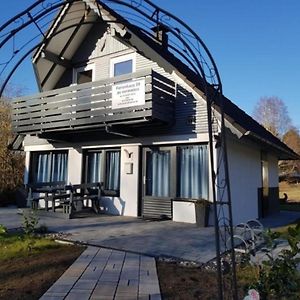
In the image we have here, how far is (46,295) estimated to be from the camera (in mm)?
4340

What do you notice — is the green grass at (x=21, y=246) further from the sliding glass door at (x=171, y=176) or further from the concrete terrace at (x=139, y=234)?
the sliding glass door at (x=171, y=176)

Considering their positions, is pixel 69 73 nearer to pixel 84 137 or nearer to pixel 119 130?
Answer: pixel 84 137

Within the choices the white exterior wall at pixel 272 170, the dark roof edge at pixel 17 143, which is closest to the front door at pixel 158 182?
the white exterior wall at pixel 272 170

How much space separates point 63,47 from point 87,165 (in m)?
4.99

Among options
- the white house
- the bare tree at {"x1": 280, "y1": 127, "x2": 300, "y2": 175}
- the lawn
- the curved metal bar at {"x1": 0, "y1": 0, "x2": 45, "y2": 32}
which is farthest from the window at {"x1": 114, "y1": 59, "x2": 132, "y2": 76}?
the bare tree at {"x1": 280, "y1": 127, "x2": 300, "y2": 175}

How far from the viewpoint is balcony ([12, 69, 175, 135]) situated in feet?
34.6

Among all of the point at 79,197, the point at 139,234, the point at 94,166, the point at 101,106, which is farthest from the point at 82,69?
the point at 139,234

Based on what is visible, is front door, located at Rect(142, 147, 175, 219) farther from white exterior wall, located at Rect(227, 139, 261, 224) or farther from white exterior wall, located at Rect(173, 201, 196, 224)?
white exterior wall, located at Rect(227, 139, 261, 224)

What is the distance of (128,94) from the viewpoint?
35.7 ft

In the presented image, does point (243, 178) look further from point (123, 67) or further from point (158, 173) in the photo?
point (123, 67)

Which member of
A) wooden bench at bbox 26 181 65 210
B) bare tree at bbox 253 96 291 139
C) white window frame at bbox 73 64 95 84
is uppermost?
bare tree at bbox 253 96 291 139

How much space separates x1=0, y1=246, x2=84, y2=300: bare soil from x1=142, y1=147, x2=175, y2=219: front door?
488cm

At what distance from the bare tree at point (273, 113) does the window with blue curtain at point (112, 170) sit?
33840 mm

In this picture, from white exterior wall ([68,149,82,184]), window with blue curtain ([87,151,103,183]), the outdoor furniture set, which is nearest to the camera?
the outdoor furniture set
